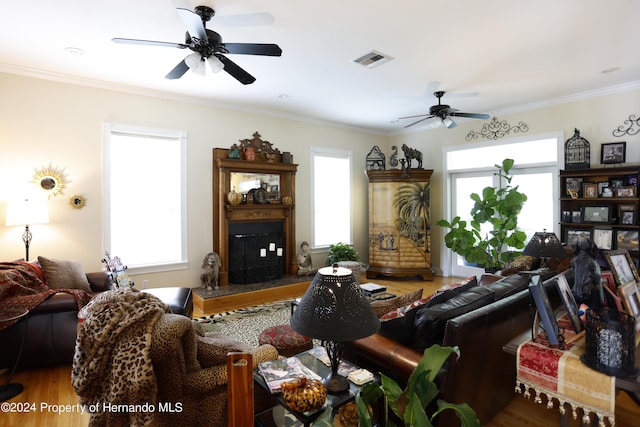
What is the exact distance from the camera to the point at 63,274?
3.44 m

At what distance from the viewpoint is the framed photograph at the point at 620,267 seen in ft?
5.97

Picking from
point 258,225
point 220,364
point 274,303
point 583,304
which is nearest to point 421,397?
point 220,364

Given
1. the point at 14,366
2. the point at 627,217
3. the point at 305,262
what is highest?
the point at 627,217

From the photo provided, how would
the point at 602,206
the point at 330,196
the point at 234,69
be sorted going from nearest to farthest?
1. the point at 234,69
2. the point at 602,206
3. the point at 330,196

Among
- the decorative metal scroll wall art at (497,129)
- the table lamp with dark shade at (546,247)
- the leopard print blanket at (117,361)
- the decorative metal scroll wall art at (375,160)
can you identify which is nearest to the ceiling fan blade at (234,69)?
the leopard print blanket at (117,361)

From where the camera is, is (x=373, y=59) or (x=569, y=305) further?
(x=373, y=59)

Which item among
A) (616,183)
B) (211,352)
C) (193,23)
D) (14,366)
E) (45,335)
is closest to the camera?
(211,352)

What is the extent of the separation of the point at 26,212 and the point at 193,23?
9.32 feet

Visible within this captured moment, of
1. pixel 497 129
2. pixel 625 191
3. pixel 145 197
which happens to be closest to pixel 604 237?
pixel 625 191

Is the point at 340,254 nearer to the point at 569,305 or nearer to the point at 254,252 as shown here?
the point at 254,252

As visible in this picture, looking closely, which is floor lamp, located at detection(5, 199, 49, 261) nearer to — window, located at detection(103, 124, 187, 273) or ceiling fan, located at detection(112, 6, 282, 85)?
window, located at detection(103, 124, 187, 273)

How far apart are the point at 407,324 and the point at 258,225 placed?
377 cm

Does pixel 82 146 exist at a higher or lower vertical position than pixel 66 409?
higher

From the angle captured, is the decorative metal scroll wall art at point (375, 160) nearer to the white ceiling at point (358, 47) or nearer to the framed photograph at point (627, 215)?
the white ceiling at point (358, 47)
